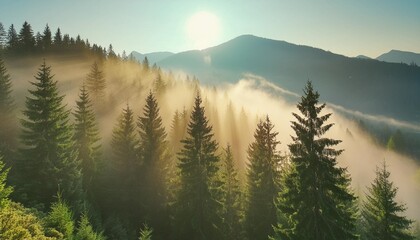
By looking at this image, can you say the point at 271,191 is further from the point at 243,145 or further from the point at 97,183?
the point at 243,145

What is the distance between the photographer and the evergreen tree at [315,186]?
21359mm

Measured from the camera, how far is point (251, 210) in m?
37.6

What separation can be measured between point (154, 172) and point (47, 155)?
42.1 ft

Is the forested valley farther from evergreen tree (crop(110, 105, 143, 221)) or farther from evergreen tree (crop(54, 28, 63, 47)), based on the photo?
evergreen tree (crop(54, 28, 63, 47))

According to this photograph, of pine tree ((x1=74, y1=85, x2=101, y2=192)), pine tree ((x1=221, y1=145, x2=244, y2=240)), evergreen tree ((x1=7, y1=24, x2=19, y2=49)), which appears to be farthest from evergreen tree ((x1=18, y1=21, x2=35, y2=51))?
pine tree ((x1=221, y1=145, x2=244, y2=240))

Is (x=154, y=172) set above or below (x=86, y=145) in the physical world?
below

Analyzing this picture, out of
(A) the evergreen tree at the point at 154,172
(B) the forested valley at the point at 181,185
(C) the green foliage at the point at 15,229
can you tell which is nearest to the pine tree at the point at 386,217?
(B) the forested valley at the point at 181,185

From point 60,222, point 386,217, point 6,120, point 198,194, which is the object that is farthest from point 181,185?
point 6,120

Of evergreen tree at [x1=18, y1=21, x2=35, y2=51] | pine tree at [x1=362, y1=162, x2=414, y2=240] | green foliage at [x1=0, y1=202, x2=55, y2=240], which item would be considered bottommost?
pine tree at [x1=362, y1=162, x2=414, y2=240]

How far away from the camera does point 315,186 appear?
21.7 m

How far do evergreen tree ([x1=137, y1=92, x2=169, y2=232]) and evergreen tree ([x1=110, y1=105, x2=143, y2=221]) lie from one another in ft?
3.39

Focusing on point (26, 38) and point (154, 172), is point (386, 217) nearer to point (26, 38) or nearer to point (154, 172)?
point (154, 172)

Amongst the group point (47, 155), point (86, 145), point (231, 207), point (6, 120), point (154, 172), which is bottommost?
point (231, 207)

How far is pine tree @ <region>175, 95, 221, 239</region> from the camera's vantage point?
1362 inches
